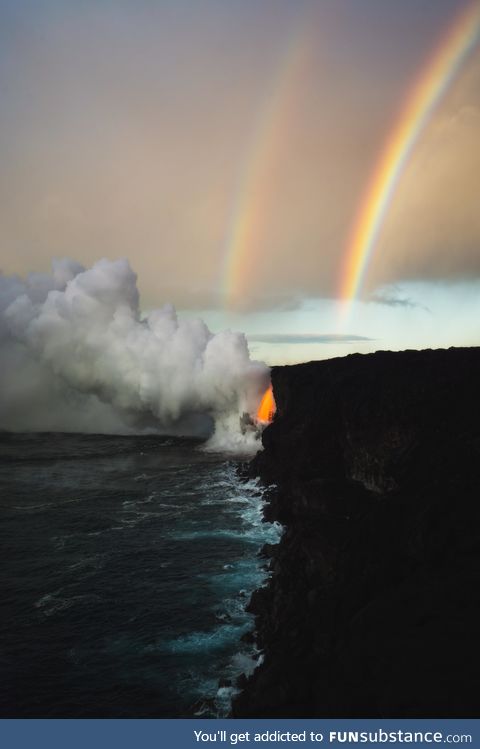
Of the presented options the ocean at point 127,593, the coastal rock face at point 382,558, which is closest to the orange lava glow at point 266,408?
the ocean at point 127,593


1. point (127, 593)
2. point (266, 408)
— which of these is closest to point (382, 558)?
point (127, 593)

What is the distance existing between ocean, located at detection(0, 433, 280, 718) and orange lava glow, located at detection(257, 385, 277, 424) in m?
63.0

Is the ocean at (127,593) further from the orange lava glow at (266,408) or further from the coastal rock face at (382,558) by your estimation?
the orange lava glow at (266,408)

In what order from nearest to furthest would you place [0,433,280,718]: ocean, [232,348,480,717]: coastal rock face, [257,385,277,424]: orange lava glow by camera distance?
1. [232,348,480,717]: coastal rock face
2. [0,433,280,718]: ocean
3. [257,385,277,424]: orange lava glow

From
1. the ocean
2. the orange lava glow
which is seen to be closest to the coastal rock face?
the ocean

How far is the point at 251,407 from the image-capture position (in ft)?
544

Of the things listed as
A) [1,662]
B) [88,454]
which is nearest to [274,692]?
[1,662]

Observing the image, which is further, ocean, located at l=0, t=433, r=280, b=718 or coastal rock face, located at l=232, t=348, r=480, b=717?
ocean, located at l=0, t=433, r=280, b=718

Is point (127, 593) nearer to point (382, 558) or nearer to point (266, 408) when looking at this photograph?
point (382, 558)

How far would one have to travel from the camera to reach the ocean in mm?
34312

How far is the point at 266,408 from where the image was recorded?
16700 centimetres

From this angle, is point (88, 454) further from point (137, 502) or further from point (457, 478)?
point (457, 478)

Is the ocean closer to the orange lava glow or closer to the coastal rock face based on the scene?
the coastal rock face

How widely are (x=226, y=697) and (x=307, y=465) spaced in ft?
124
